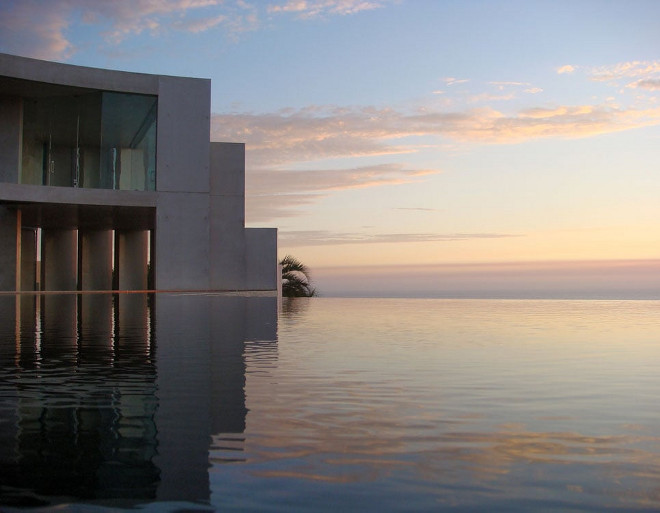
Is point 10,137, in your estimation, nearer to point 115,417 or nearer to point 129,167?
point 129,167

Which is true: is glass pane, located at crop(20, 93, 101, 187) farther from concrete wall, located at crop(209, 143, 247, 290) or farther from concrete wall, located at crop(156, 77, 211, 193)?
concrete wall, located at crop(209, 143, 247, 290)

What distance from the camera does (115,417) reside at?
9.08ft

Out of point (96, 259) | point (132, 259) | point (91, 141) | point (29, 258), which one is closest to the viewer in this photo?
point (91, 141)

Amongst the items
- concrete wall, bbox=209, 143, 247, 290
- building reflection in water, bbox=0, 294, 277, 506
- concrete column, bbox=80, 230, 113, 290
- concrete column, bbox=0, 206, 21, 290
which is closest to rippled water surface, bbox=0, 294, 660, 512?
building reflection in water, bbox=0, 294, 277, 506

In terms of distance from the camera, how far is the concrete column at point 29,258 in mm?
29219

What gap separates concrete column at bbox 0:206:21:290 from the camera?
2252 centimetres

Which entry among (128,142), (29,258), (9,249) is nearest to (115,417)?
(128,142)

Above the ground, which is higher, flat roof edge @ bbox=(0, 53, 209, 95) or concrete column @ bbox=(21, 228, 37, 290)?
flat roof edge @ bbox=(0, 53, 209, 95)

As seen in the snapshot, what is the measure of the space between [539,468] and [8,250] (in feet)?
74.8

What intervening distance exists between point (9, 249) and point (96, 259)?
6474 millimetres

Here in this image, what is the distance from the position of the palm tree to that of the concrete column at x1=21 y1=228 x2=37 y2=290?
32.1 ft

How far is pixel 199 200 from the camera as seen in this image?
2317cm

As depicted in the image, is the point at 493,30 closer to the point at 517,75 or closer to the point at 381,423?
the point at 517,75

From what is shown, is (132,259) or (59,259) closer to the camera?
(132,259)
